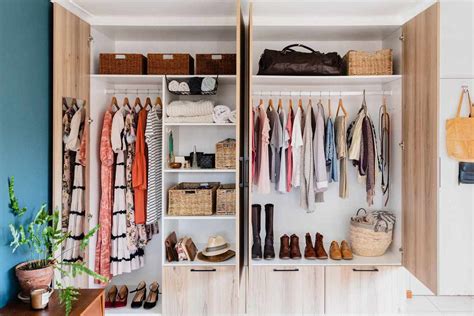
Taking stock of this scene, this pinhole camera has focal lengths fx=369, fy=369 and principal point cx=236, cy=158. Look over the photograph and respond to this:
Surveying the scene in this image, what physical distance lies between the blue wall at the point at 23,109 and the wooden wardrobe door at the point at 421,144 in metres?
2.38

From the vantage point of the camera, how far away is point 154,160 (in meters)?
2.78

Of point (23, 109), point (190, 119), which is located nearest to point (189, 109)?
point (190, 119)

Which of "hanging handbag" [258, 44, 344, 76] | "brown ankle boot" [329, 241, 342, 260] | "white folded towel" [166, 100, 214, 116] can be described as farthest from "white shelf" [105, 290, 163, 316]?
"hanging handbag" [258, 44, 344, 76]

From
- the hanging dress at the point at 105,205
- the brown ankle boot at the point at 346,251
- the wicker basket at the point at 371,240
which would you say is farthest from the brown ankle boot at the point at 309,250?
the hanging dress at the point at 105,205

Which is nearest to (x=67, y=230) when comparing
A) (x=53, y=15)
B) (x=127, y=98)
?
(x=127, y=98)

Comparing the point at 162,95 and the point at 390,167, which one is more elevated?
the point at 162,95

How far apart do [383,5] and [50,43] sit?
2.23 m

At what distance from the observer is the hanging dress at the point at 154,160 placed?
2752mm

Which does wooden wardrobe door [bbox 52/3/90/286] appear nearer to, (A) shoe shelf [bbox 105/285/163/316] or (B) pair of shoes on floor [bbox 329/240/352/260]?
(A) shoe shelf [bbox 105/285/163/316]

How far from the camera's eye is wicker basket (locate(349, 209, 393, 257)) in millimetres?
2789

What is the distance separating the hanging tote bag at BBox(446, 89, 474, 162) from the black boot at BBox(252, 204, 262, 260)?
1.62 m

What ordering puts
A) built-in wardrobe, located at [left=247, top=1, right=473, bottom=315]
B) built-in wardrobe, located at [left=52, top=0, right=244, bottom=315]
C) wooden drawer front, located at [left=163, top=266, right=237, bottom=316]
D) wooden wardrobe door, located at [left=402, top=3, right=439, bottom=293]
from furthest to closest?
wooden drawer front, located at [left=163, top=266, right=237, bottom=316] → built-in wardrobe, located at [left=52, top=0, right=244, bottom=315] → built-in wardrobe, located at [left=247, top=1, right=473, bottom=315] → wooden wardrobe door, located at [left=402, top=3, right=439, bottom=293]

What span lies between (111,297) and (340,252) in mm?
1800

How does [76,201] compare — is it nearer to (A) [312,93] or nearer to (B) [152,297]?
(B) [152,297]
